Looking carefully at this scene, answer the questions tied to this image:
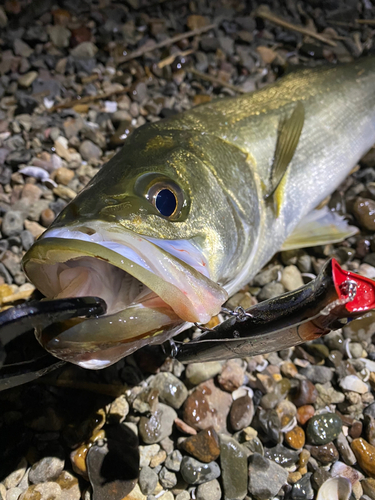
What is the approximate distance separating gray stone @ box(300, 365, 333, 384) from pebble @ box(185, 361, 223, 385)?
1.98 ft

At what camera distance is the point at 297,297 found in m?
1.24

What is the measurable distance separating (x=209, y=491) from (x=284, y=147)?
2049 mm

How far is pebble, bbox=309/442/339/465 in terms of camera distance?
195 centimetres

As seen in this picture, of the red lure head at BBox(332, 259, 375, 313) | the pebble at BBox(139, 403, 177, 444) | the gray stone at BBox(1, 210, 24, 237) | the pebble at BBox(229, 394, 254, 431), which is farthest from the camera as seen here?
the gray stone at BBox(1, 210, 24, 237)

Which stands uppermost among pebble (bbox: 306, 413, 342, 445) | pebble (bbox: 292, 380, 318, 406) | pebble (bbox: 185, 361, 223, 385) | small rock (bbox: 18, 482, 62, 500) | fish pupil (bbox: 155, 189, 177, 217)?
fish pupil (bbox: 155, 189, 177, 217)

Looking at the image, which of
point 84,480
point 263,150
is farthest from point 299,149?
point 84,480

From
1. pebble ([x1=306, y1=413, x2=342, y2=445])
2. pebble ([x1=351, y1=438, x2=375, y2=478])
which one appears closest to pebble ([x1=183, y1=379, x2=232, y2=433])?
pebble ([x1=306, y1=413, x2=342, y2=445])

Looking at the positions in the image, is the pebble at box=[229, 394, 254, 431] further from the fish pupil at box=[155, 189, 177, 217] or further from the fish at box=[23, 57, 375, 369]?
the fish pupil at box=[155, 189, 177, 217]

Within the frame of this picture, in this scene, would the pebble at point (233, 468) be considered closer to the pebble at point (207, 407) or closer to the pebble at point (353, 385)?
the pebble at point (207, 407)

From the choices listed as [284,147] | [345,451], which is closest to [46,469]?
[345,451]

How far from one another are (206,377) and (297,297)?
3.57 ft

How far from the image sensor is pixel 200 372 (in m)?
2.11

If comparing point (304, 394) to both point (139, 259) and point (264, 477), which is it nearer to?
point (264, 477)

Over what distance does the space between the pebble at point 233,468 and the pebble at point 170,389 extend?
1.02ft
